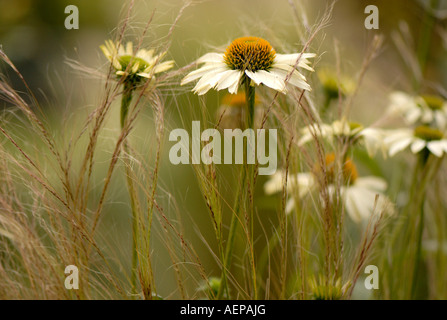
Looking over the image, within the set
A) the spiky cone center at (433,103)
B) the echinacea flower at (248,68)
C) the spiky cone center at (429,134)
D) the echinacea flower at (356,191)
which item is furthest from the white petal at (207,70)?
the spiky cone center at (433,103)

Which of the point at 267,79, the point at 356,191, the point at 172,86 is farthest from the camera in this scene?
the point at 356,191

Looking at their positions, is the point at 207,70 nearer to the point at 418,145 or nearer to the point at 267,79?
the point at 267,79

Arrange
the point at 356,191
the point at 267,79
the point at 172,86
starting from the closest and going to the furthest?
the point at 267,79
the point at 172,86
the point at 356,191

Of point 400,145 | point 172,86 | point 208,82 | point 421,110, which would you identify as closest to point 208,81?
point 208,82

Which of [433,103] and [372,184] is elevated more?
[433,103]

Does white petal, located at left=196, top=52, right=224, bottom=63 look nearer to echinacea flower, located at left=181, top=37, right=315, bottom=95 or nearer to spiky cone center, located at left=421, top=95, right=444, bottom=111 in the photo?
echinacea flower, located at left=181, top=37, right=315, bottom=95

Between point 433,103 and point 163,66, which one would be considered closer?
point 163,66

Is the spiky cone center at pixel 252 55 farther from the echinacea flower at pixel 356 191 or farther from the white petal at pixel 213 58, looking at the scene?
the echinacea flower at pixel 356 191
